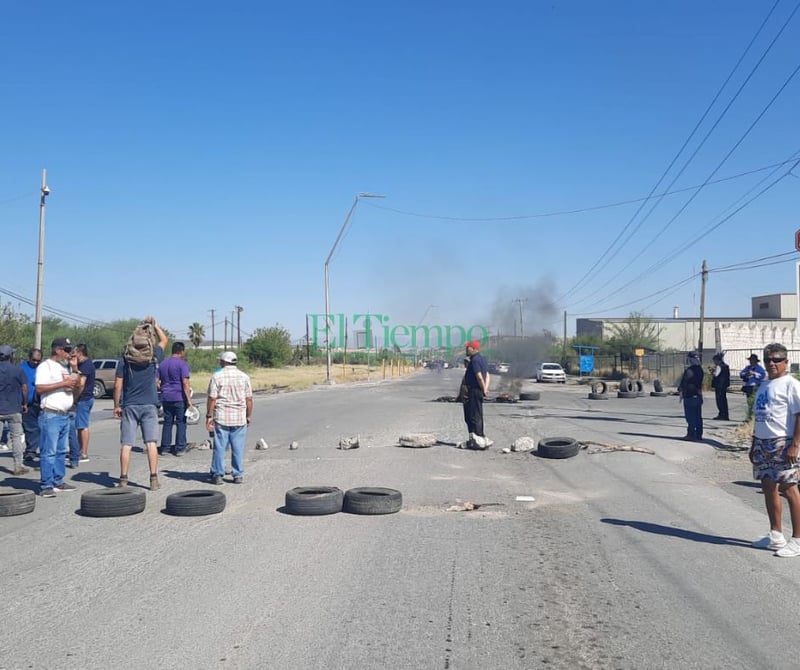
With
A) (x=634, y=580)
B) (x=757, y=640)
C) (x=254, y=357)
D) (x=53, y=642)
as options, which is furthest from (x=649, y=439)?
(x=254, y=357)

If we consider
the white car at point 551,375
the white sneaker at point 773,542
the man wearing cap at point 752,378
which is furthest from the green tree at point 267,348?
the white sneaker at point 773,542

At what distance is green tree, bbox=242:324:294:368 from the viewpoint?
7800cm

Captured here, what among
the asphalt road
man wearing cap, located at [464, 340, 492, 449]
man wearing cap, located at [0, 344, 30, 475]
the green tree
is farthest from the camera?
the green tree

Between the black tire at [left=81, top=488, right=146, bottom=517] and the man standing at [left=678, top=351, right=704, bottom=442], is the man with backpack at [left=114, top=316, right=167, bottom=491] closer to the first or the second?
the black tire at [left=81, top=488, right=146, bottom=517]

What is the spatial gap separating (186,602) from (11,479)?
20.7 feet

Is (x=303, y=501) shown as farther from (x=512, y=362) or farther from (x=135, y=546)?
(x=512, y=362)

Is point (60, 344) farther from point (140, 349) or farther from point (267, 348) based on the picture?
point (267, 348)

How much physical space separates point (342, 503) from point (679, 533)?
11.3ft

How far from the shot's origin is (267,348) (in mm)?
77875

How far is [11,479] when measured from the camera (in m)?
10.3

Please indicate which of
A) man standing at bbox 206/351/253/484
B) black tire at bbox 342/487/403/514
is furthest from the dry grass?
black tire at bbox 342/487/403/514

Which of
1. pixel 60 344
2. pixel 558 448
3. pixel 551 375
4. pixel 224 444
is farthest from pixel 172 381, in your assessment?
pixel 551 375

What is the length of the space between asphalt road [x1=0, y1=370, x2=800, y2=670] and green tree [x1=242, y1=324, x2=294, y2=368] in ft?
222

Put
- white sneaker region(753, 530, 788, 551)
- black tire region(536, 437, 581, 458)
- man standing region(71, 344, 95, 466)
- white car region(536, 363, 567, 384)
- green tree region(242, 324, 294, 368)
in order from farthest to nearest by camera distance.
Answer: green tree region(242, 324, 294, 368) < white car region(536, 363, 567, 384) < black tire region(536, 437, 581, 458) < man standing region(71, 344, 95, 466) < white sneaker region(753, 530, 788, 551)
